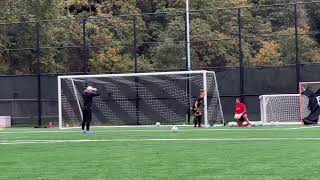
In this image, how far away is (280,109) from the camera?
3319 cm

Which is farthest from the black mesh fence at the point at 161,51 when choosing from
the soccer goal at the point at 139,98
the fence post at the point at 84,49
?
the soccer goal at the point at 139,98

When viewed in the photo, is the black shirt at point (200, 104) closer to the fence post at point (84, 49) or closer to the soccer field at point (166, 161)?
the fence post at point (84, 49)

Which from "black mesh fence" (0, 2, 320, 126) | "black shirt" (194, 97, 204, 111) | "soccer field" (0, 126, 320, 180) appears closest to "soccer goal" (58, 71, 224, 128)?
"black mesh fence" (0, 2, 320, 126)

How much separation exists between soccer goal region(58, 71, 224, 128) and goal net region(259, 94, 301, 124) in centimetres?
237

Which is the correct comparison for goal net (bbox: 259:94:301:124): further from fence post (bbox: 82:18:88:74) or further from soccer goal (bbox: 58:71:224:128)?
fence post (bbox: 82:18:88:74)

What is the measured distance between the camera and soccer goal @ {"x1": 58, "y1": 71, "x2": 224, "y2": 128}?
35.1 metres

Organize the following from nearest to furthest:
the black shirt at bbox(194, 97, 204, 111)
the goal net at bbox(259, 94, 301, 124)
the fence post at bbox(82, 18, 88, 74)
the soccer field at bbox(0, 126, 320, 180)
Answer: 1. the soccer field at bbox(0, 126, 320, 180)
2. the black shirt at bbox(194, 97, 204, 111)
3. the goal net at bbox(259, 94, 301, 124)
4. the fence post at bbox(82, 18, 88, 74)

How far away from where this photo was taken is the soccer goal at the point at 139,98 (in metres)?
35.1

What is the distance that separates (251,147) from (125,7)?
1895 inches

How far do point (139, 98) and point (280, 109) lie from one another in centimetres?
765

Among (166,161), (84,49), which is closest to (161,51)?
(84,49)

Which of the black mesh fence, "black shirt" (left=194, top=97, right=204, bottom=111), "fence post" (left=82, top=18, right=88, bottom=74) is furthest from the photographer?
"fence post" (left=82, top=18, right=88, bottom=74)

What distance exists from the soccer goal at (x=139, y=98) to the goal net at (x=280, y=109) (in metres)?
2.37

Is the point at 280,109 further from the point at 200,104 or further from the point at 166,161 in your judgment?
the point at 166,161
